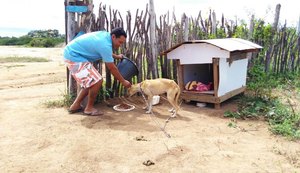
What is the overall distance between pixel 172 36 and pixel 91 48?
254 cm

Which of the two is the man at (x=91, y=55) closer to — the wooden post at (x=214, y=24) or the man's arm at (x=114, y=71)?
the man's arm at (x=114, y=71)

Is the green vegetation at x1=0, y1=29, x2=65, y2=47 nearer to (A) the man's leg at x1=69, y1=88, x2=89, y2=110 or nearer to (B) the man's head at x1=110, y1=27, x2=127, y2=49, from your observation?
(A) the man's leg at x1=69, y1=88, x2=89, y2=110

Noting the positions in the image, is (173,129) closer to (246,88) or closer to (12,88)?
(246,88)

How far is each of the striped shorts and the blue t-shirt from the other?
0.08 meters

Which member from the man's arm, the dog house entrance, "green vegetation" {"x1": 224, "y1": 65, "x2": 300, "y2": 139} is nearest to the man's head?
the man's arm

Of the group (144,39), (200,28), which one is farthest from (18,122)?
(200,28)

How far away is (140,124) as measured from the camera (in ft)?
15.8

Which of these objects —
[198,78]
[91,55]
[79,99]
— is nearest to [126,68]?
[91,55]

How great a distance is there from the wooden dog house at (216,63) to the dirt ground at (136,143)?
26 cm

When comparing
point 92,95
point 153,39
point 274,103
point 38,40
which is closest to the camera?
point 92,95

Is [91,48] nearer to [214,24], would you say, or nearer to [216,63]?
[216,63]

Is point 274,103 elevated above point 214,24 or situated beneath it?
situated beneath

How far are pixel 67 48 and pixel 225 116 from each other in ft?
9.15

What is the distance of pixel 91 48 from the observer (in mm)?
4945
